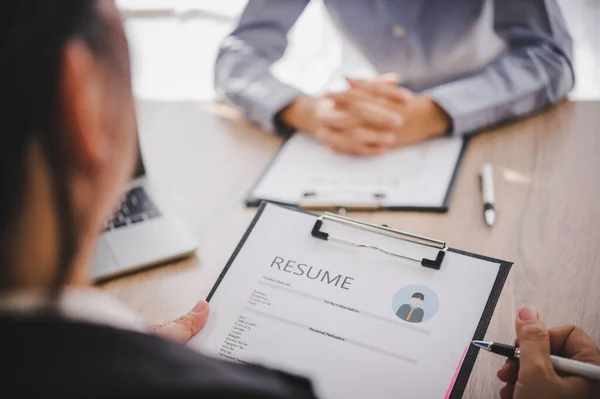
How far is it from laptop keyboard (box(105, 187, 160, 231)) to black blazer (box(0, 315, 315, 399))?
57 centimetres

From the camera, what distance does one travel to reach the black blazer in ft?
1.15

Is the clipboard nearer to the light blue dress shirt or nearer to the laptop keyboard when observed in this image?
the laptop keyboard

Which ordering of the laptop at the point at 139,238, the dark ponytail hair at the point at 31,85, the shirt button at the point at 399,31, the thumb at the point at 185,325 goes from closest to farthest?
the dark ponytail hair at the point at 31,85
the thumb at the point at 185,325
the laptop at the point at 139,238
the shirt button at the point at 399,31

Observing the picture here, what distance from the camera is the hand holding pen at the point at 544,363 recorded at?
0.62m

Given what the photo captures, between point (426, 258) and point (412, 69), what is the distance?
76cm

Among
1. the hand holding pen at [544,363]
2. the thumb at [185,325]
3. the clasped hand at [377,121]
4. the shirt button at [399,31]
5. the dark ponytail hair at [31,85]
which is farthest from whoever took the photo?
the shirt button at [399,31]

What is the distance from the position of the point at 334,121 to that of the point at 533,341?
0.56 m

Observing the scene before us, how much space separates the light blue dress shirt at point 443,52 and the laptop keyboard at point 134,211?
29 cm

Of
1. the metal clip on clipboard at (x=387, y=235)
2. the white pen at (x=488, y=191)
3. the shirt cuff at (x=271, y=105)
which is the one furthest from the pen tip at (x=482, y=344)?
the shirt cuff at (x=271, y=105)

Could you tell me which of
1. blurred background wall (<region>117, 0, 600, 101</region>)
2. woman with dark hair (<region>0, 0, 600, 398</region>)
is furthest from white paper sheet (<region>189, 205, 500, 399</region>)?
blurred background wall (<region>117, 0, 600, 101</region>)

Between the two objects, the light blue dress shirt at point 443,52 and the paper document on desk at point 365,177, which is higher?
the light blue dress shirt at point 443,52

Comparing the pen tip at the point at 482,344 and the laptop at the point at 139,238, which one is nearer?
the pen tip at the point at 482,344

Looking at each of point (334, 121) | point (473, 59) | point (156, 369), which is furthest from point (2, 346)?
point (473, 59)

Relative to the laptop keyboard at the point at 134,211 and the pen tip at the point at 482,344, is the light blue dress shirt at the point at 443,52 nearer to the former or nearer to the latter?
the laptop keyboard at the point at 134,211
